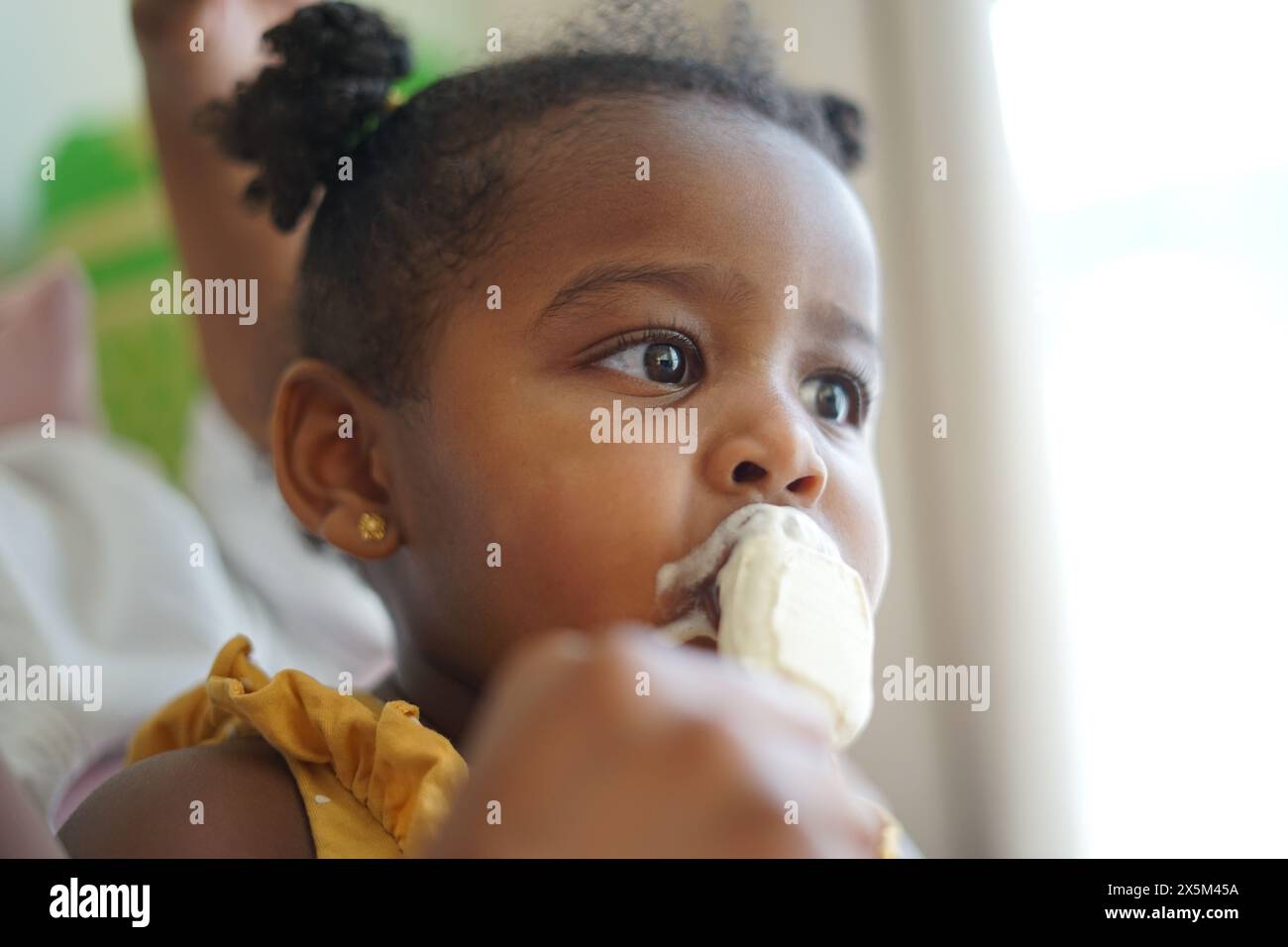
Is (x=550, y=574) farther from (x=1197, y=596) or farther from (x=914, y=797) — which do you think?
(x=914, y=797)

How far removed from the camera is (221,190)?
1.31 metres

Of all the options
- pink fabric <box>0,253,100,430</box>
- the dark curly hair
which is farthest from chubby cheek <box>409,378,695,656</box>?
pink fabric <box>0,253,100,430</box>

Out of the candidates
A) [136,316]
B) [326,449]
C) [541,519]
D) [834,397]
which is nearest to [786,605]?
[541,519]

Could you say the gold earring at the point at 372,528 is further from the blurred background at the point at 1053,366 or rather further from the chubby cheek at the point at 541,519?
the blurred background at the point at 1053,366

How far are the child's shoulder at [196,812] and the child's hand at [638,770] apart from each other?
0.33m

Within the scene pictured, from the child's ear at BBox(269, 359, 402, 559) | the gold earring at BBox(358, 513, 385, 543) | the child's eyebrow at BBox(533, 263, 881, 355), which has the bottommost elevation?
the gold earring at BBox(358, 513, 385, 543)

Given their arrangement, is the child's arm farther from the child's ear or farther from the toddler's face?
the toddler's face

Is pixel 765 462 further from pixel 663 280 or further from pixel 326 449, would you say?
pixel 326 449

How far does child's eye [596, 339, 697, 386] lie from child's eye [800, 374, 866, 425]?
0.38 feet

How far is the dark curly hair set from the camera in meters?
0.92

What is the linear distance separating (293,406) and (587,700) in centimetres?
61

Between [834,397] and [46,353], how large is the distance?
960mm

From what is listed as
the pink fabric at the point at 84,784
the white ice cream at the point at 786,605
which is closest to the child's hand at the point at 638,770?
the white ice cream at the point at 786,605
